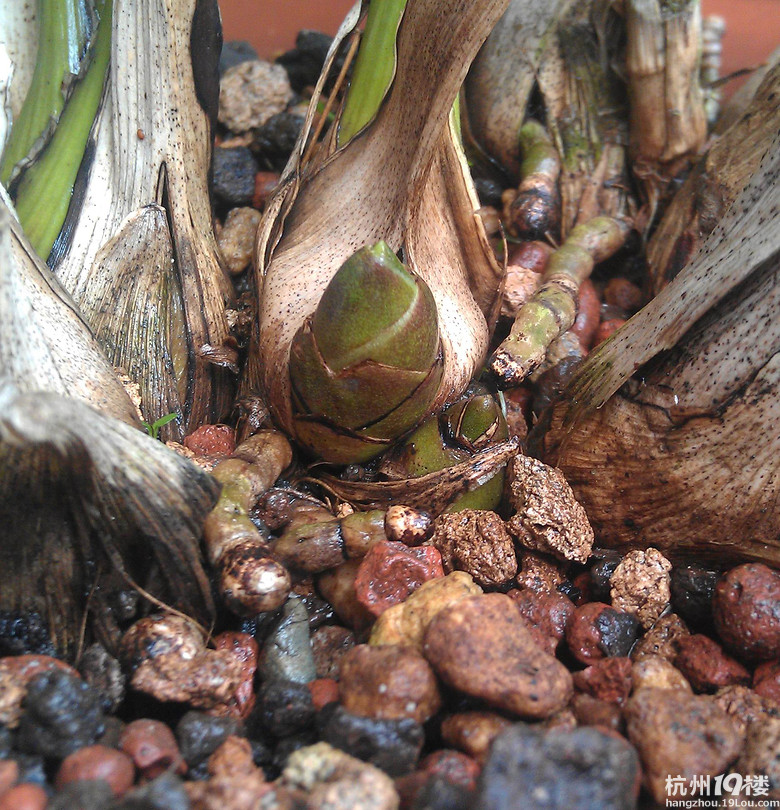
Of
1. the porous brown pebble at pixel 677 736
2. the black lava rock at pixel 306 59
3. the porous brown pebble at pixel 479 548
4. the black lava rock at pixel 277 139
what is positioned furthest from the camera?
Result: the black lava rock at pixel 306 59

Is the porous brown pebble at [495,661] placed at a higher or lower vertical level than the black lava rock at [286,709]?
higher

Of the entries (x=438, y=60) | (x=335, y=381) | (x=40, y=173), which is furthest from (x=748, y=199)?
(x=40, y=173)

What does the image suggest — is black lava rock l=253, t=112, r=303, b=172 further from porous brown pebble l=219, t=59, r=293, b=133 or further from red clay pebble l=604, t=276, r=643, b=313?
red clay pebble l=604, t=276, r=643, b=313

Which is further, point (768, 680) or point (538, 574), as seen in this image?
point (538, 574)

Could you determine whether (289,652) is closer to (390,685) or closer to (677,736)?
(390,685)

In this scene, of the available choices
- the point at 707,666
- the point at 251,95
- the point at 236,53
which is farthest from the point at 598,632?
the point at 236,53

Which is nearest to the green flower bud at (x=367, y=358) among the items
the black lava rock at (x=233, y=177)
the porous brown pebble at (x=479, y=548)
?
the porous brown pebble at (x=479, y=548)

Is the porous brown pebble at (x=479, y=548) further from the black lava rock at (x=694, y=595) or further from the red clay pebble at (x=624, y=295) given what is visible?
the red clay pebble at (x=624, y=295)
